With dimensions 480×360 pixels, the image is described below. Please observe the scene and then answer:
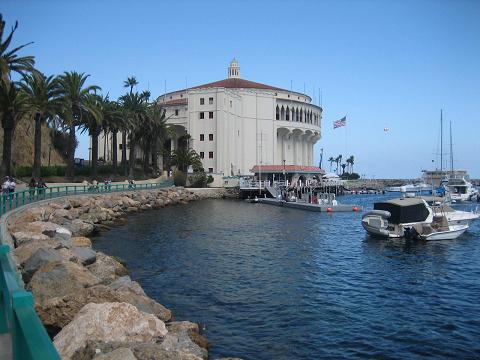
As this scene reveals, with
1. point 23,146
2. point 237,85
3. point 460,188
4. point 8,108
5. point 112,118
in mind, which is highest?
point 237,85

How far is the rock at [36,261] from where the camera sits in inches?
471

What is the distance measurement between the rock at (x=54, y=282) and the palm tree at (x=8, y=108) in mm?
30525

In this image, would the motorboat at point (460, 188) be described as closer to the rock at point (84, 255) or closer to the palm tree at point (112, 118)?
the palm tree at point (112, 118)

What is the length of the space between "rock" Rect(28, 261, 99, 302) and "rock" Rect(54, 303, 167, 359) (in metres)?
2.07

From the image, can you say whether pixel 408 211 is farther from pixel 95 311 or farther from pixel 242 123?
pixel 242 123

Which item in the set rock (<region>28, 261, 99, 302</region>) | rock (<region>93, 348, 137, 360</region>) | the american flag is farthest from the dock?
rock (<region>93, 348, 137, 360</region>)

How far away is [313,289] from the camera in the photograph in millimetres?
17234

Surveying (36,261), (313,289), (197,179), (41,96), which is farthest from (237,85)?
(36,261)

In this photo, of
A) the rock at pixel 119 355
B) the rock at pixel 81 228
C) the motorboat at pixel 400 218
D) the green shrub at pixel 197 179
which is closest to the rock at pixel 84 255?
the rock at pixel 119 355

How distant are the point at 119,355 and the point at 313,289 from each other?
11653 mm

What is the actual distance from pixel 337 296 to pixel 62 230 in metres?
12.8

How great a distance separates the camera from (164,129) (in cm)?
7512

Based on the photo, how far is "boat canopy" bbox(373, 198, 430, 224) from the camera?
3058 cm

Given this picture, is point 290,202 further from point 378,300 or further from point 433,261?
point 378,300
